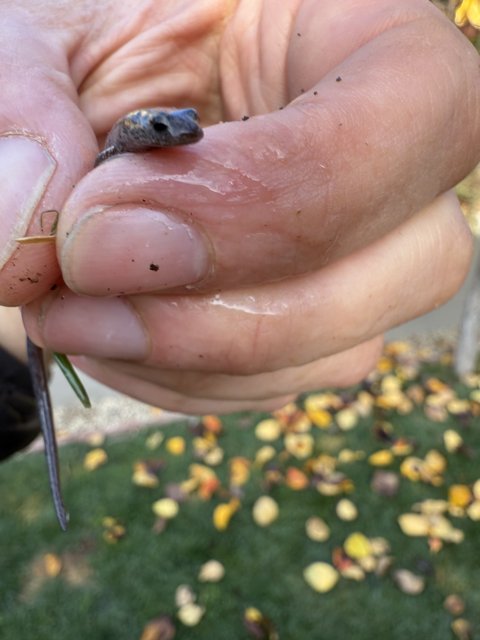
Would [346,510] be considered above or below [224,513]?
above

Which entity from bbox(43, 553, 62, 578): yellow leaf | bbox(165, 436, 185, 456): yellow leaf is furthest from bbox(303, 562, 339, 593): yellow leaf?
bbox(43, 553, 62, 578): yellow leaf

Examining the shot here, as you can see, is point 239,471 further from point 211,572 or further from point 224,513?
point 211,572

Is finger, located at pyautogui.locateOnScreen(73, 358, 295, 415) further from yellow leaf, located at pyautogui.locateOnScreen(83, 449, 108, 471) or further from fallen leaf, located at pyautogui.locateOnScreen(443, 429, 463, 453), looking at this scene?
fallen leaf, located at pyautogui.locateOnScreen(443, 429, 463, 453)

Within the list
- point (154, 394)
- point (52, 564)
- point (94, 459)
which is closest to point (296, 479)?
point (94, 459)

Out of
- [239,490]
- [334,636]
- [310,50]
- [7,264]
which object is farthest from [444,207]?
[239,490]

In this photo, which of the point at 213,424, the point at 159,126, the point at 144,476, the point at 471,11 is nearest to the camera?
the point at 159,126

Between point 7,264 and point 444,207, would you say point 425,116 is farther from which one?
point 7,264
